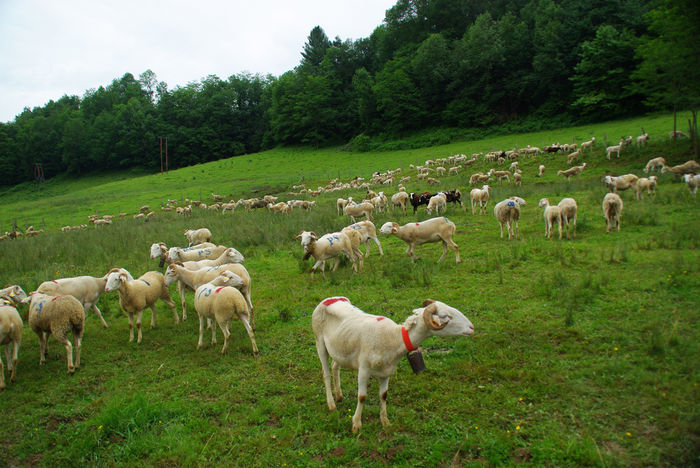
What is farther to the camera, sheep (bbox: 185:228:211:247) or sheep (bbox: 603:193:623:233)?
sheep (bbox: 185:228:211:247)

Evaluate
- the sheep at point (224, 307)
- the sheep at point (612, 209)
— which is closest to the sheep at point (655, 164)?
the sheep at point (612, 209)

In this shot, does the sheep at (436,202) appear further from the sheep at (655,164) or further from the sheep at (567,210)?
the sheep at (655,164)

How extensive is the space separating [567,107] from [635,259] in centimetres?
5367

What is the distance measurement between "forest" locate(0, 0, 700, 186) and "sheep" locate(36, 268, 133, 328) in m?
32.5

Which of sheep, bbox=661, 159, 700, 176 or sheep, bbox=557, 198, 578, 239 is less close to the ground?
sheep, bbox=661, 159, 700, 176

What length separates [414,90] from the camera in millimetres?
69250

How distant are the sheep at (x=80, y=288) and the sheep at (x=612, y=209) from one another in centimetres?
1492

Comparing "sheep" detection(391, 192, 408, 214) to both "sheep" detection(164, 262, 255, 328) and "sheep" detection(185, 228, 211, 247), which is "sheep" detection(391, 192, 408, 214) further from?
"sheep" detection(164, 262, 255, 328)

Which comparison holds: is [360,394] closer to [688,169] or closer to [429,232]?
[429,232]

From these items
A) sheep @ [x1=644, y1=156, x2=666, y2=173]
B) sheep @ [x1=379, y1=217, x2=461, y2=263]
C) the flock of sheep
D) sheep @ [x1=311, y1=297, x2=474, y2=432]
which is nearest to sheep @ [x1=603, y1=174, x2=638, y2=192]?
the flock of sheep

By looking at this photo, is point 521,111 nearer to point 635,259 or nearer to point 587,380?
point 635,259

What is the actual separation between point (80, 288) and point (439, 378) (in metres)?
8.88

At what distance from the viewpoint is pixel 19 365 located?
814 cm

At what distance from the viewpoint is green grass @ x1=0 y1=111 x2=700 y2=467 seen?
4.71 m
